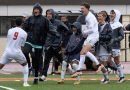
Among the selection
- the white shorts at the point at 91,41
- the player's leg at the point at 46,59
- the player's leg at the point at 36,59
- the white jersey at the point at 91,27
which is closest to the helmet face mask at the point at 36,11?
the player's leg at the point at 36,59

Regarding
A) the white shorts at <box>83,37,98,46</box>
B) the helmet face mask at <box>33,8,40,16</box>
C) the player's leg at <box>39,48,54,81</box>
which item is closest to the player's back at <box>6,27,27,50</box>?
the helmet face mask at <box>33,8,40,16</box>

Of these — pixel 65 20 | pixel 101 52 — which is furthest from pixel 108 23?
pixel 65 20

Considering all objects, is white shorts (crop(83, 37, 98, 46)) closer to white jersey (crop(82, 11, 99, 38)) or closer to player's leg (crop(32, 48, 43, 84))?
white jersey (crop(82, 11, 99, 38))

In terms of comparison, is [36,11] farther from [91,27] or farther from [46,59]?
[46,59]

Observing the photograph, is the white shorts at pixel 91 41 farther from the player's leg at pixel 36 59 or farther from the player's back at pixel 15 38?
the player's back at pixel 15 38

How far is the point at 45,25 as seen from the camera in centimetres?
1620

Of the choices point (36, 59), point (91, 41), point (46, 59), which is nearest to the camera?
point (91, 41)

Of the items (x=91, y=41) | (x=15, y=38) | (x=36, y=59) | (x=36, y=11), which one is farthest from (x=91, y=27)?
(x=15, y=38)

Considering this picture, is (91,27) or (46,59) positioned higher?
(91,27)

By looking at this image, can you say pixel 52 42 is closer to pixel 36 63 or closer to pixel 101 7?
pixel 36 63

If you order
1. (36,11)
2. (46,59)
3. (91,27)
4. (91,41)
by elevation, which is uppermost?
(36,11)

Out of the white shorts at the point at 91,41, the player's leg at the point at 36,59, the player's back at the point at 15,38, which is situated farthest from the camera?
Answer: the player's leg at the point at 36,59

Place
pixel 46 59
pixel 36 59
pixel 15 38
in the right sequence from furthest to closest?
pixel 46 59, pixel 36 59, pixel 15 38

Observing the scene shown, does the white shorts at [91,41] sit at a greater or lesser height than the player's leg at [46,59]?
greater
